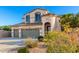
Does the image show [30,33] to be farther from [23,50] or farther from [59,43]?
[59,43]

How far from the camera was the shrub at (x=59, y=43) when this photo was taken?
18.1ft

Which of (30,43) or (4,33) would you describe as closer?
(30,43)

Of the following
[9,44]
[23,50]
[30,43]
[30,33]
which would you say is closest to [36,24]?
[30,33]

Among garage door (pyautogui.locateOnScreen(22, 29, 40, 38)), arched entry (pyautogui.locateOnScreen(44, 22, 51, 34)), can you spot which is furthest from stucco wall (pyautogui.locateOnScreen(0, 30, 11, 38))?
arched entry (pyautogui.locateOnScreen(44, 22, 51, 34))

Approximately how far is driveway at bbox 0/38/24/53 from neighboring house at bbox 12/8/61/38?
16 cm

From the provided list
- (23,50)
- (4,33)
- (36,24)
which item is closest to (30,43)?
(23,50)

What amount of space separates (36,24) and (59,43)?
2.65 ft

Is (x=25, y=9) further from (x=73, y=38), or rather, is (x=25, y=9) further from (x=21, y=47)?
(x=73, y=38)

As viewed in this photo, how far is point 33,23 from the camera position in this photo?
18.5 ft

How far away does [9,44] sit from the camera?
18.3ft

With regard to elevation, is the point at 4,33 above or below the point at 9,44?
above

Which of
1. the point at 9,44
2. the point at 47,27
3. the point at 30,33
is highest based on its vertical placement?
the point at 47,27

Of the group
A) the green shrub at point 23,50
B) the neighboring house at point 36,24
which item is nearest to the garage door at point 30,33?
the neighboring house at point 36,24

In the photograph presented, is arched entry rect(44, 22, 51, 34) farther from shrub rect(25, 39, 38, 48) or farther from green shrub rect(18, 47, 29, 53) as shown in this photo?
green shrub rect(18, 47, 29, 53)
